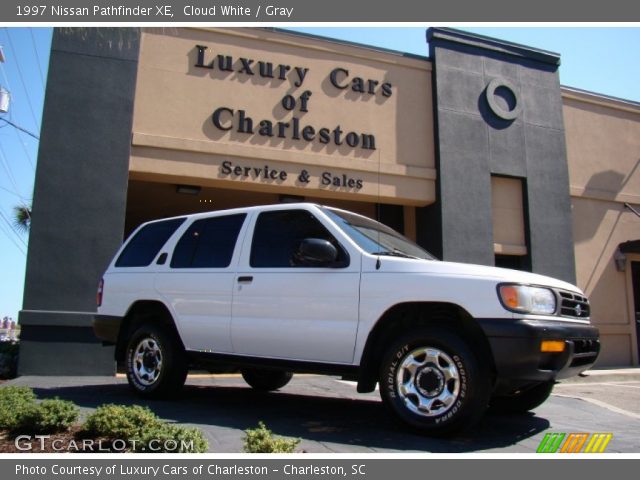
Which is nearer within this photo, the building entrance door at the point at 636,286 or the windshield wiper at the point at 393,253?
the windshield wiper at the point at 393,253

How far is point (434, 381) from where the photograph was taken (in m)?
4.50

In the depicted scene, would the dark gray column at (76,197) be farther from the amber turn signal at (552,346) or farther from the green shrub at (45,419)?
the amber turn signal at (552,346)

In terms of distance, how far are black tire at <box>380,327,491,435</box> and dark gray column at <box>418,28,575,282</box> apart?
749cm

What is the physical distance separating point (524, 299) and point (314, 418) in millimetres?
2322

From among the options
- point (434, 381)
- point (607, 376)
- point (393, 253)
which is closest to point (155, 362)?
point (393, 253)

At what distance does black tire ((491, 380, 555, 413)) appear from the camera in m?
5.54

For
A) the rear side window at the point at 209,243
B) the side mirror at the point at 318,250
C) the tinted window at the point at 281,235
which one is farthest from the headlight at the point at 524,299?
the rear side window at the point at 209,243

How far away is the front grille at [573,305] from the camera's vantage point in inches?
189

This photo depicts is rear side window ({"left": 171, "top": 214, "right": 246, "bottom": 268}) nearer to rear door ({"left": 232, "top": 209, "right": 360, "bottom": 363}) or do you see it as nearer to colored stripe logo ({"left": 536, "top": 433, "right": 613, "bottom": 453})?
rear door ({"left": 232, "top": 209, "right": 360, "bottom": 363})

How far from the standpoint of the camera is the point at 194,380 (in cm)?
900

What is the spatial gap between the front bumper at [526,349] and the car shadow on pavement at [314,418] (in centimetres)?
61
